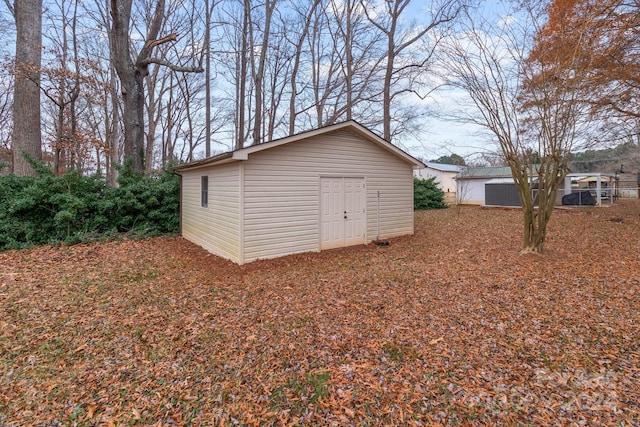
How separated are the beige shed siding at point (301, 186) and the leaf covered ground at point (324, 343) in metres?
0.93

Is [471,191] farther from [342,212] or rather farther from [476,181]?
[342,212]

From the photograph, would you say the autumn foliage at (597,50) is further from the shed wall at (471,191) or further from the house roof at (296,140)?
the shed wall at (471,191)

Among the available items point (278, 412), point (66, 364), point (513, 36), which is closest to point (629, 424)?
point (278, 412)

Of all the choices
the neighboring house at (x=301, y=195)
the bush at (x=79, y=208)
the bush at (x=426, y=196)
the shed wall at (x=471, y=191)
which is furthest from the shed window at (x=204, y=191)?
the shed wall at (x=471, y=191)

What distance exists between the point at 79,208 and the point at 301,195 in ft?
20.3

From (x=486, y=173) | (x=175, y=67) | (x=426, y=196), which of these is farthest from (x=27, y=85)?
(x=486, y=173)

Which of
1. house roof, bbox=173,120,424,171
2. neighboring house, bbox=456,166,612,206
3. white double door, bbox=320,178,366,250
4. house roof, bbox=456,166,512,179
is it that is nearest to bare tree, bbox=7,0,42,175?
house roof, bbox=173,120,424,171

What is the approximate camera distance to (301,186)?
23.4 feet

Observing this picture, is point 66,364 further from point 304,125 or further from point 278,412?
point 304,125

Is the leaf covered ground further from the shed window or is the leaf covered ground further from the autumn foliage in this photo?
the autumn foliage

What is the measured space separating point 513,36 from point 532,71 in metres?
0.88

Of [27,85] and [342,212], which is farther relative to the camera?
[27,85]

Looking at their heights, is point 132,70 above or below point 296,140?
above

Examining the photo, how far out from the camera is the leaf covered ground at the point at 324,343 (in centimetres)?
238
